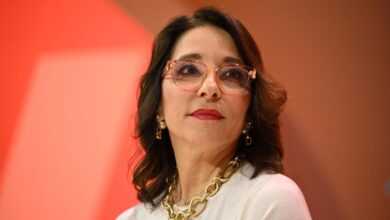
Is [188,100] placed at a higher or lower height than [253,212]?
higher

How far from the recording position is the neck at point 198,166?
1.45 m

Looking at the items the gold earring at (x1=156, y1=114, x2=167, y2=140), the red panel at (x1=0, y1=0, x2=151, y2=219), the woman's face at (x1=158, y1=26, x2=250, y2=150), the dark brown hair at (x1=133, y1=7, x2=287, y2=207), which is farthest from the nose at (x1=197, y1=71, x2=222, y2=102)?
the red panel at (x1=0, y1=0, x2=151, y2=219)

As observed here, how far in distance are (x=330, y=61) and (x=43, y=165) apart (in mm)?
1276

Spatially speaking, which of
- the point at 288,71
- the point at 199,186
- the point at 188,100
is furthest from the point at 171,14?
the point at 199,186

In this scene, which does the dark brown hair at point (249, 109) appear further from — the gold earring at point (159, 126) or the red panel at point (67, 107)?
the red panel at point (67, 107)

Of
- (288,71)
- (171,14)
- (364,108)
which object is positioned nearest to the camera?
(364,108)

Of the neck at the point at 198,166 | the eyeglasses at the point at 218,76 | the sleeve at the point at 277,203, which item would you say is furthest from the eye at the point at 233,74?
the sleeve at the point at 277,203

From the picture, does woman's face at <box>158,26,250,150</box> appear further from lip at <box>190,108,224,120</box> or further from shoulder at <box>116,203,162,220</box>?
shoulder at <box>116,203,162,220</box>

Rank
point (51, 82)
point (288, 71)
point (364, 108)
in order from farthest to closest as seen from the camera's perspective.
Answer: point (51, 82), point (288, 71), point (364, 108)

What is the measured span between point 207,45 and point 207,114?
0.23 m

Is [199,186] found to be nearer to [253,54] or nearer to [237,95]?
[237,95]

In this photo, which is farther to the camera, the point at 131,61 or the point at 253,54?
the point at 131,61

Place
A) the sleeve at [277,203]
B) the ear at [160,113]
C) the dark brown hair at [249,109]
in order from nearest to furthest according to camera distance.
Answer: the sleeve at [277,203] → the dark brown hair at [249,109] → the ear at [160,113]

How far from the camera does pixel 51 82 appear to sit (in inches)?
80.0
